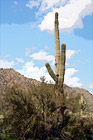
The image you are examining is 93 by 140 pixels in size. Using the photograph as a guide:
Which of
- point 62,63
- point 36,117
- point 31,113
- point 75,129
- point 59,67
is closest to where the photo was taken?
point 36,117

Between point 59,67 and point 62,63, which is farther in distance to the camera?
point 59,67

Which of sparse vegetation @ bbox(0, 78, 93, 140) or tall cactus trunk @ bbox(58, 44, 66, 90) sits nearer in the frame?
sparse vegetation @ bbox(0, 78, 93, 140)

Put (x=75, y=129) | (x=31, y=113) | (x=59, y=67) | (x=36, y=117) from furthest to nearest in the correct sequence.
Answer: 1. (x=59, y=67)
2. (x=75, y=129)
3. (x=31, y=113)
4. (x=36, y=117)

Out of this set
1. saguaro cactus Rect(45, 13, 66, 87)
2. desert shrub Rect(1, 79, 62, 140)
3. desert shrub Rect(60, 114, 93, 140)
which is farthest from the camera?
saguaro cactus Rect(45, 13, 66, 87)

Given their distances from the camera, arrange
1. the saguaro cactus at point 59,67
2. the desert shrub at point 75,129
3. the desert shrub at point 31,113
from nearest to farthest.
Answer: the desert shrub at point 31,113, the desert shrub at point 75,129, the saguaro cactus at point 59,67

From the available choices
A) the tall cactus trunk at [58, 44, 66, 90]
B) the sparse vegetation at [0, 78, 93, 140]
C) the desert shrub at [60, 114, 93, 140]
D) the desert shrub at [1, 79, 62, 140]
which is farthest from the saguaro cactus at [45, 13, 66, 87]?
the desert shrub at [60, 114, 93, 140]

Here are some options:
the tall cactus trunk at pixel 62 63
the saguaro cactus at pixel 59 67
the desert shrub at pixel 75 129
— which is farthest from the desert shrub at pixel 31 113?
the tall cactus trunk at pixel 62 63

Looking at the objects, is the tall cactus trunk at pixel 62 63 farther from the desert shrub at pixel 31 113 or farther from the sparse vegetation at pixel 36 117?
the desert shrub at pixel 31 113

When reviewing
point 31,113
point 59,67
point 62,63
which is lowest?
point 31,113

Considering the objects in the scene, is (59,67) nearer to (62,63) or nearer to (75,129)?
(62,63)

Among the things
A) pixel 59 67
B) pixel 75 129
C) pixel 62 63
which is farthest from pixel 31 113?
pixel 62 63

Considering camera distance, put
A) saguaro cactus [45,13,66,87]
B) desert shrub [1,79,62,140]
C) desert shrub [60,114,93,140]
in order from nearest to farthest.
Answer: desert shrub [1,79,62,140] < desert shrub [60,114,93,140] < saguaro cactus [45,13,66,87]

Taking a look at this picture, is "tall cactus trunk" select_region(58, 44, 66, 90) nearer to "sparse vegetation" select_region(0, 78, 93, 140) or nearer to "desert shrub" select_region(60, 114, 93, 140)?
"sparse vegetation" select_region(0, 78, 93, 140)

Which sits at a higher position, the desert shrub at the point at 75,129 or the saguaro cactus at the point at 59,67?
the saguaro cactus at the point at 59,67
